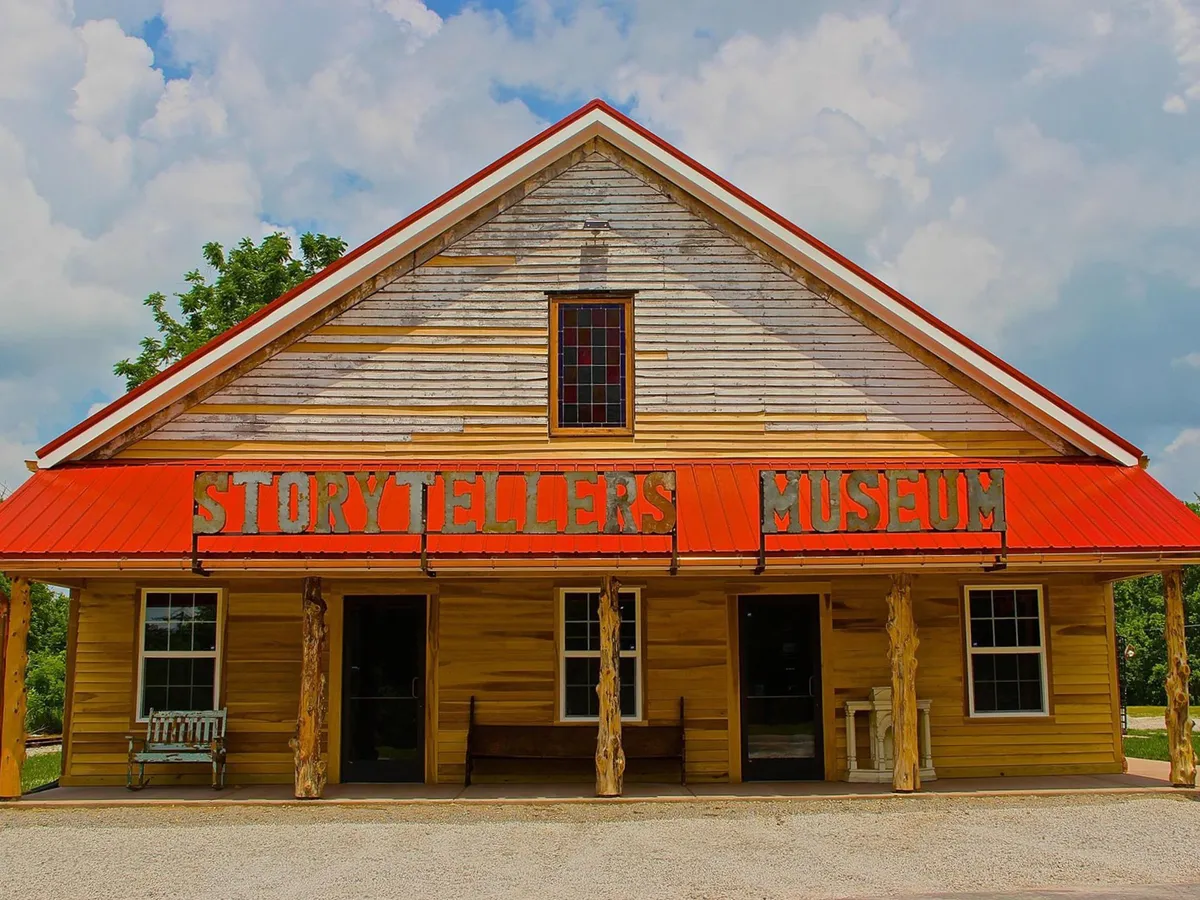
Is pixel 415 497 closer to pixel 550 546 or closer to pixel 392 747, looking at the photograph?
pixel 550 546

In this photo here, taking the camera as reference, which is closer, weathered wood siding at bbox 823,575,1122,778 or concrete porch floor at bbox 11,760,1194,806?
concrete porch floor at bbox 11,760,1194,806

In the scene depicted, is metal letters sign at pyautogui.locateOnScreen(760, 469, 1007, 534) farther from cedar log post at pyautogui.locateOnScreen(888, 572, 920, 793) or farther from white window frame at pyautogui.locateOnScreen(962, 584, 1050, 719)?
white window frame at pyautogui.locateOnScreen(962, 584, 1050, 719)

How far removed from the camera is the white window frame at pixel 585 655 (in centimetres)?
1478

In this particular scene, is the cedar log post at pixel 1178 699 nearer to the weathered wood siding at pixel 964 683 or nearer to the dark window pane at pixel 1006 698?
the weathered wood siding at pixel 964 683

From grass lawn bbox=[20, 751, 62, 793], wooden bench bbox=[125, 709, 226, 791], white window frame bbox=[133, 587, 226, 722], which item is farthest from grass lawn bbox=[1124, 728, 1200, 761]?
grass lawn bbox=[20, 751, 62, 793]

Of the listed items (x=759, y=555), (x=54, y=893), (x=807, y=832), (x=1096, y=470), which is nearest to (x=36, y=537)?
(x=54, y=893)

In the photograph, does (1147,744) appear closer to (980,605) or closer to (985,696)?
(985,696)

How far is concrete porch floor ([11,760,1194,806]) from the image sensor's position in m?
12.8

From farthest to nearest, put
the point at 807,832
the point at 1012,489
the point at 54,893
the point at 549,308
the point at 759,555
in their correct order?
1. the point at 549,308
2. the point at 1012,489
3. the point at 759,555
4. the point at 807,832
5. the point at 54,893

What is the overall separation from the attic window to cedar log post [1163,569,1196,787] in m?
6.73

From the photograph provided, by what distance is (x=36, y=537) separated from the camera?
→ 13281mm

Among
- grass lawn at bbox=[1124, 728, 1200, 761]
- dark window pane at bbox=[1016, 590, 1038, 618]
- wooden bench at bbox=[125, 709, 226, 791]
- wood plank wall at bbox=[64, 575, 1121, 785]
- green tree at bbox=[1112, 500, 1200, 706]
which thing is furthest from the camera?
green tree at bbox=[1112, 500, 1200, 706]

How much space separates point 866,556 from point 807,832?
320cm

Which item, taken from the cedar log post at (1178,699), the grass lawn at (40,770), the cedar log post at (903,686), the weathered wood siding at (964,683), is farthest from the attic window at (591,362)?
the grass lawn at (40,770)
